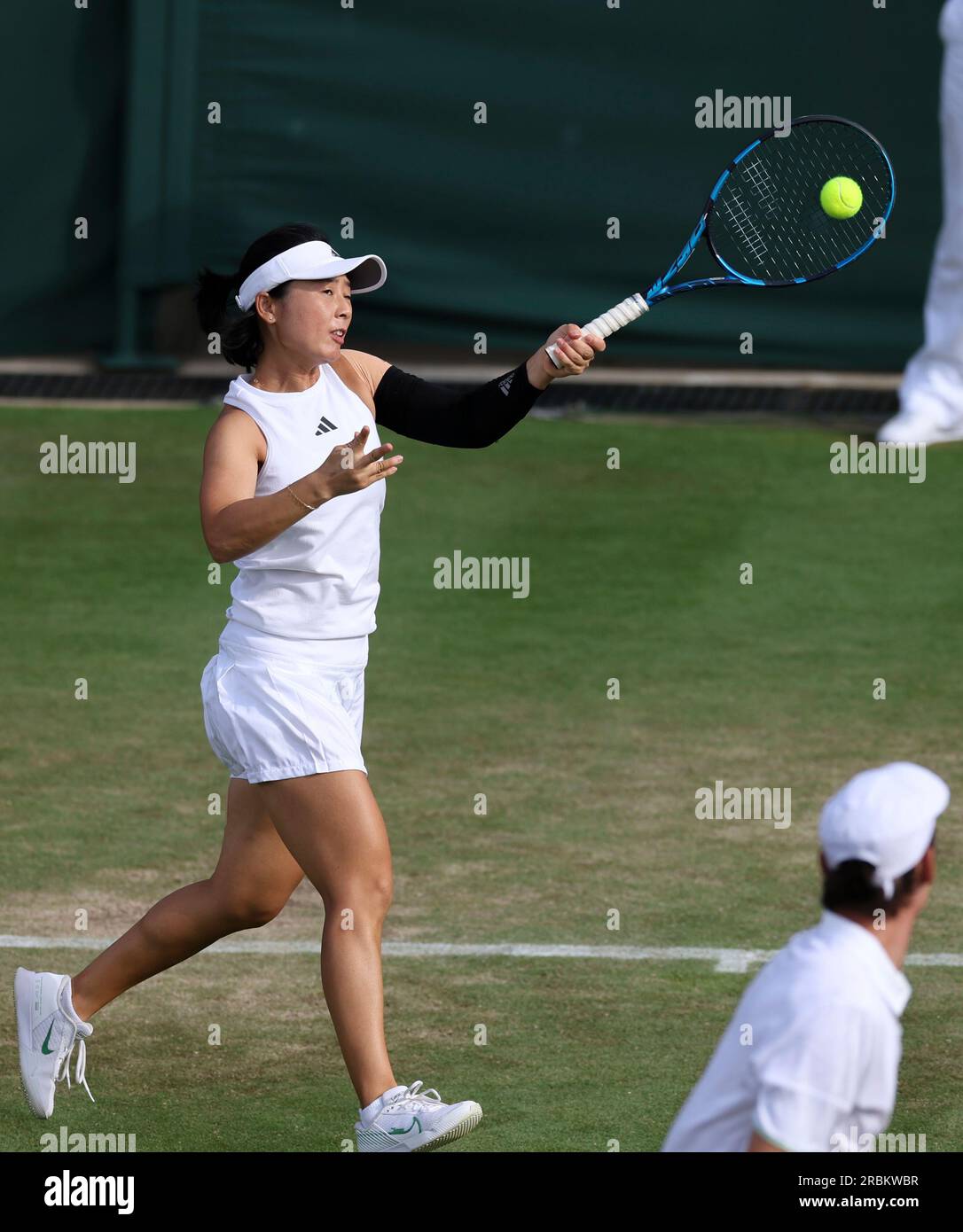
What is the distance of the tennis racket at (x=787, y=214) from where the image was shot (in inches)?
231

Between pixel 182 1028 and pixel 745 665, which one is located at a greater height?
pixel 745 665

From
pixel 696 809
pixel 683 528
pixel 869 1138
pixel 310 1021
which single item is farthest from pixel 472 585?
pixel 869 1138

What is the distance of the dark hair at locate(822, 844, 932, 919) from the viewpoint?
3.39 metres

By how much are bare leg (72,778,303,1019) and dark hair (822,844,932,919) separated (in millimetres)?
1996

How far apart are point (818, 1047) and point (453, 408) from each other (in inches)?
102

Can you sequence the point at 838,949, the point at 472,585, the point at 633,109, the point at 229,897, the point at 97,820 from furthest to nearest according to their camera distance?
the point at 633,109 < the point at 472,585 < the point at 97,820 < the point at 229,897 < the point at 838,949

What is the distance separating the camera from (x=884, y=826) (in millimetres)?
3367

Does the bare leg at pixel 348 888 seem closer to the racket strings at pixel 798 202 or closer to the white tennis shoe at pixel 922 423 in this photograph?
the racket strings at pixel 798 202

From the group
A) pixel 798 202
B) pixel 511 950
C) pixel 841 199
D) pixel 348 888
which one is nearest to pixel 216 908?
pixel 348 888

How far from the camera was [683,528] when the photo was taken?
39.1 feet

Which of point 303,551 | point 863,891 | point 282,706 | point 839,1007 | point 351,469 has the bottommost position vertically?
point 839,1007

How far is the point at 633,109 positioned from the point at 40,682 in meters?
6.51

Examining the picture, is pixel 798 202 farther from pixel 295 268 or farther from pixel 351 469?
pixel 351 469

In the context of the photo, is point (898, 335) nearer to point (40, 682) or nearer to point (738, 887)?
point (40, 682)
